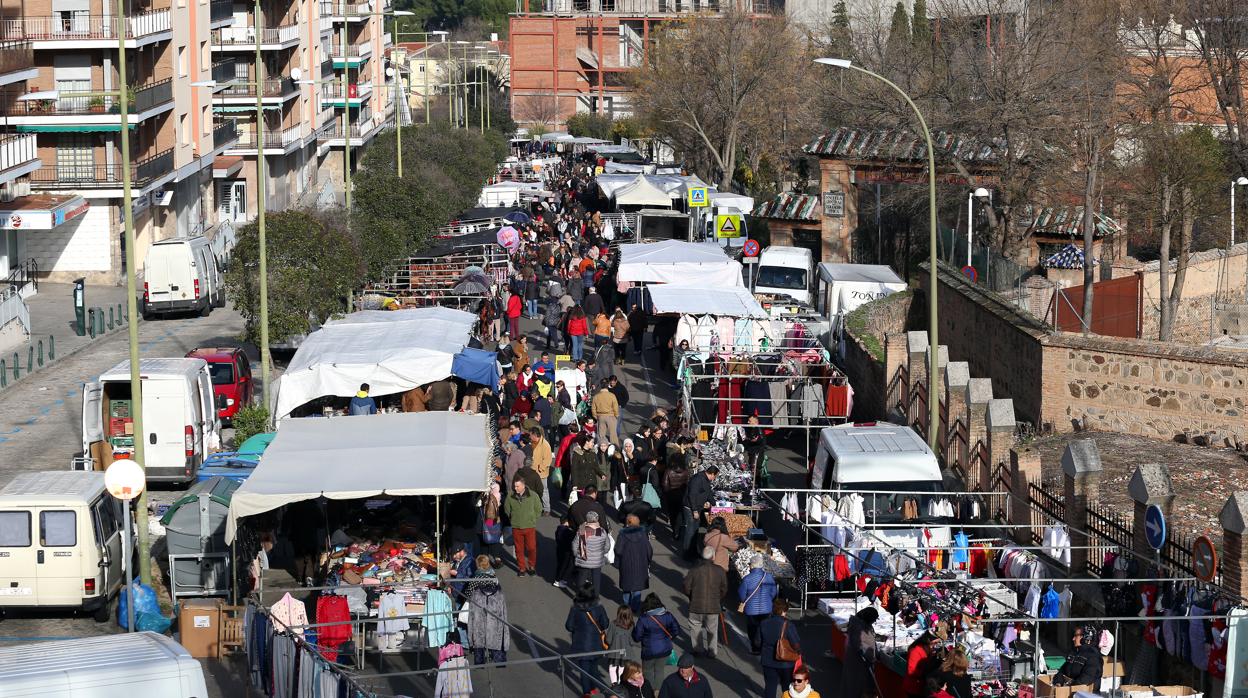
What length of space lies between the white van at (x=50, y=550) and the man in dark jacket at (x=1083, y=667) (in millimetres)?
9840

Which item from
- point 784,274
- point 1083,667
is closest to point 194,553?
point 1083,667

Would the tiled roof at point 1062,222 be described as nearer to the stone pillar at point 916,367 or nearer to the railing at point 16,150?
the stone pillar at point 916,367

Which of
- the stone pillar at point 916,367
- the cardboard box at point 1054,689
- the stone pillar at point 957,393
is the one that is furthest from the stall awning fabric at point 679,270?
the cardboard box at point 1054,689

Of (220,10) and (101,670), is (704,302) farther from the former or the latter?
(220,10)

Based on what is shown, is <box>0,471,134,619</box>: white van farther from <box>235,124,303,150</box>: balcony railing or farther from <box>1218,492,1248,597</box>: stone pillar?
<box>235,124,303,150</box>: balcony railing

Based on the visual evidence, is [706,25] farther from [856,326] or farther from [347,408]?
[347,408]

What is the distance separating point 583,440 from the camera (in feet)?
71.5

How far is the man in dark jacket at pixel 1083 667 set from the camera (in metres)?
14.2

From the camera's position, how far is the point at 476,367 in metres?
25.1

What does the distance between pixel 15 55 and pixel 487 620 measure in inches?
1266

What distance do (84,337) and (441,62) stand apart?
106 metres

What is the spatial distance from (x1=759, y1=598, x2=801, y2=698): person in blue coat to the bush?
1148 cm

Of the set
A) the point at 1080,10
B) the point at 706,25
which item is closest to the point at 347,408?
the point at 1080,10

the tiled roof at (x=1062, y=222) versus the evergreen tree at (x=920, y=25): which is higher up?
the evergreen tree at (x=920, y=25)
